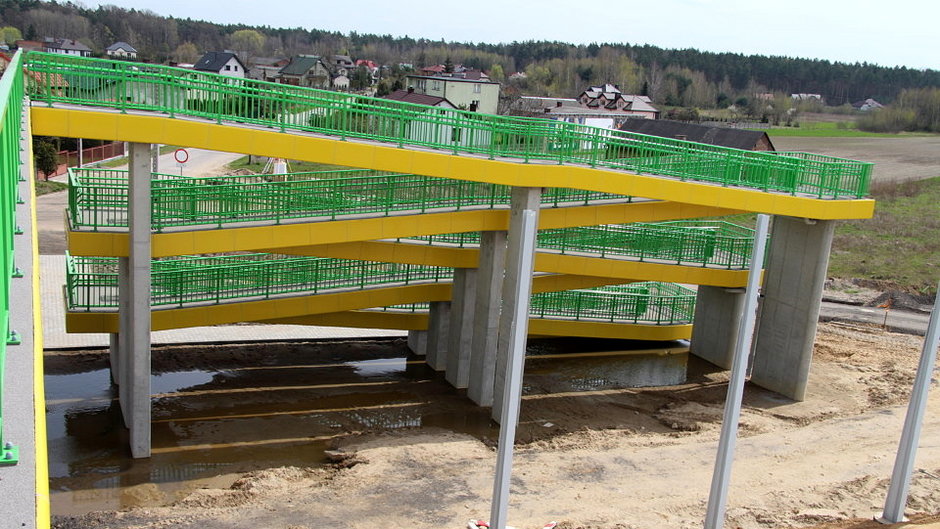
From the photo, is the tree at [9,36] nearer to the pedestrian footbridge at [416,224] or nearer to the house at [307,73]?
the house at [307,73]

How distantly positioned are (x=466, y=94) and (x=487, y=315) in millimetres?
59670

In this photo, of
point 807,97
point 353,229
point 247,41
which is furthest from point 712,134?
point 247,41

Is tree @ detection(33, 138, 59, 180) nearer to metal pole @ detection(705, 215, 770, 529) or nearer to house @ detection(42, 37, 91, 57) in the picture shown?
metal pole @ detection(705, 215, 770, 529)

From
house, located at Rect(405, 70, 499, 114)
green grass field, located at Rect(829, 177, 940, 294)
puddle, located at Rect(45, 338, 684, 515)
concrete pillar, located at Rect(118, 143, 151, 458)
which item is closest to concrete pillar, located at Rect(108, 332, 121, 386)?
puddle, located at Rect(45, 338, 684, 515)

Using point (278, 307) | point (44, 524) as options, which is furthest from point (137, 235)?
point (44, 524)

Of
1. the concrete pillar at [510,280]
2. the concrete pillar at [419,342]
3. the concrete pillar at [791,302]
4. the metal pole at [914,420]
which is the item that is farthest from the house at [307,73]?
the metal pole at [914,420]

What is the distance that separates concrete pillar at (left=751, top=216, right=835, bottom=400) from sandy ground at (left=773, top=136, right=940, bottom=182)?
131 ft

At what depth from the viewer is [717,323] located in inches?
887

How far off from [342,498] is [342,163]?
550 cm

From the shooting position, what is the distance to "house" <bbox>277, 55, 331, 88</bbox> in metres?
103

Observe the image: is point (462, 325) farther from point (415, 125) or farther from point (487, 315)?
point (415, 125)

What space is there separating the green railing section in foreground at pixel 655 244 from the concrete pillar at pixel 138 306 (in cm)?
887

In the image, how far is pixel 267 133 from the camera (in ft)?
45.4

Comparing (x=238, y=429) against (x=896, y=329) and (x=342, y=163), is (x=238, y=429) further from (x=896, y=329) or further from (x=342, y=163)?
(x=896, y=329)
